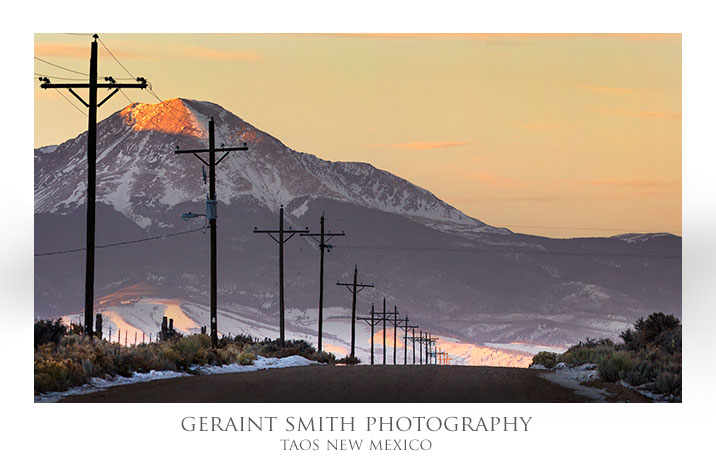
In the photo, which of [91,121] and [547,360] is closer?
[91,121]

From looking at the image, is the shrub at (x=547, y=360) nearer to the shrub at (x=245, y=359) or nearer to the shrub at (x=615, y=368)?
the shrub at (x=245, y=359)

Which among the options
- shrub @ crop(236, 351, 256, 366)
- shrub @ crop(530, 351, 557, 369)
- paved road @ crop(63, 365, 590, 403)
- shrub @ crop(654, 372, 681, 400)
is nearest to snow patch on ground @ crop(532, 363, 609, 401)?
paved road @ crop(63, 365, 590, 403)

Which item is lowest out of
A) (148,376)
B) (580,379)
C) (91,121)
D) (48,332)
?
(580,379)

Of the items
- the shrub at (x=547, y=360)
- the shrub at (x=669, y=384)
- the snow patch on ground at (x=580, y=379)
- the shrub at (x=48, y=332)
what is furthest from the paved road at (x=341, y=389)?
the shrub at (x=547, y=360)

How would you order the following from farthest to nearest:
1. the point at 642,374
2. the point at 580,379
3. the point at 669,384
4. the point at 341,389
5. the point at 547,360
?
1. the point at 547,360
2. the point at 580,379
3. the point at 642,374
4. the point at 341,389
5. the point at 669,384

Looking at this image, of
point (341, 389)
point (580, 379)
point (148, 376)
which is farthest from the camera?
point (580, 379)

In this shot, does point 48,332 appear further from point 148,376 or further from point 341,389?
point 341,389

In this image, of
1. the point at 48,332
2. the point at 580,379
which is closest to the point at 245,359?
the point at 48,332
